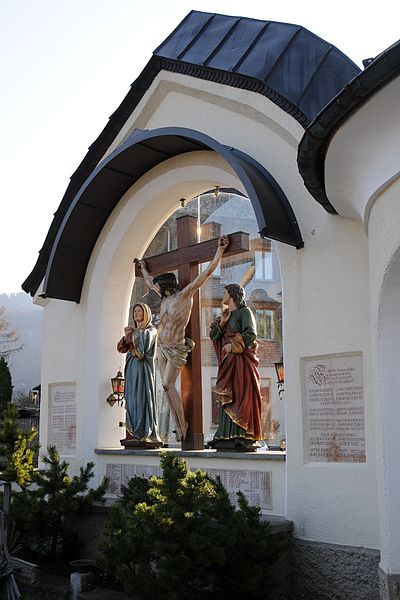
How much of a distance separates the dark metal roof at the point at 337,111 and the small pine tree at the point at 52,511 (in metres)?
3.80

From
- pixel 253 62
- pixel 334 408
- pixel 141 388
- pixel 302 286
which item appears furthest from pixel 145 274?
pixel 334 408

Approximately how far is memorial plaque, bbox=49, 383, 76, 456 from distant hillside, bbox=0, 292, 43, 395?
45625 mm

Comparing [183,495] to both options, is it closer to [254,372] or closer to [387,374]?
[387,374]

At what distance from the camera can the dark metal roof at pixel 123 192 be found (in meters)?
6.84

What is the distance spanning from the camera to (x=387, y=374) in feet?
17.2

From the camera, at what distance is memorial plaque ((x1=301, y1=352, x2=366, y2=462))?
6312 millimetres

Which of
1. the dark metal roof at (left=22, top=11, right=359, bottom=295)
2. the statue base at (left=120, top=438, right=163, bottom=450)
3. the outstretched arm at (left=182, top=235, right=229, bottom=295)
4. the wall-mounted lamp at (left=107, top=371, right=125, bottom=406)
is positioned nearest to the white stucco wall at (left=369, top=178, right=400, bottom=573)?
the dark metal roof at (left=22, top=11, right=359, bottom=295)

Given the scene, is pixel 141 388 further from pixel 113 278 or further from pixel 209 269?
pixel 209 269

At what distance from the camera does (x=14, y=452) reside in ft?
26.0

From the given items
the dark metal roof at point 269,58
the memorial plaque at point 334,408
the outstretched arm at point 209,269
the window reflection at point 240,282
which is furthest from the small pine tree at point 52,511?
the window reflection at point 240,282

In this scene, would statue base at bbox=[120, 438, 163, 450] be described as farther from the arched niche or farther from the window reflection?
the window reflection

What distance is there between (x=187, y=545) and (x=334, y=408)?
→ 191 centimetres

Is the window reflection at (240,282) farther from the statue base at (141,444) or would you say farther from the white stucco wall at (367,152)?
the white stucco wall at (367,152)

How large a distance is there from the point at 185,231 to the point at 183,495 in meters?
3.88
